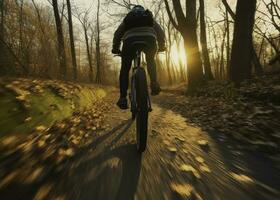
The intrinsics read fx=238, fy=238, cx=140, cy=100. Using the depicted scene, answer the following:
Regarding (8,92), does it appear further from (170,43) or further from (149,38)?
(170,43)

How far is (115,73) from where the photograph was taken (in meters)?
83.8

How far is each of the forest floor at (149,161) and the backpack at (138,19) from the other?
1655 millimetres

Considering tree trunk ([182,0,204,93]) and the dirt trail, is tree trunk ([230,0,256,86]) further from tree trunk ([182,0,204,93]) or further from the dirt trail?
the dirt trail

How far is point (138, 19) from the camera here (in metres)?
3.23

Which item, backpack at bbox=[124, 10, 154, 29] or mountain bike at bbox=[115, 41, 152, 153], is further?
backpack at bbox=[124, 10, 154, 29]

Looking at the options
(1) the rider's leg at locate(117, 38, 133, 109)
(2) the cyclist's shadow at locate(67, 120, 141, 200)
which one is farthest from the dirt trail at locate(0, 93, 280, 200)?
(1) the rider's leg at locate(117, 38, 133, 109)

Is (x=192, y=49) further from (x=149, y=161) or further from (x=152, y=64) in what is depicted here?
(x=149, y=161)

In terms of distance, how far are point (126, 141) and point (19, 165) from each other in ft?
4.80

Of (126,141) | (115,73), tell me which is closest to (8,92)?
(126,141)

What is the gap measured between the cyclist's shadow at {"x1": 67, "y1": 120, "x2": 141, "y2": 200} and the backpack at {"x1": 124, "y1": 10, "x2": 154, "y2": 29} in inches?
65.8

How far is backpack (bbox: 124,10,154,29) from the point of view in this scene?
3.23m

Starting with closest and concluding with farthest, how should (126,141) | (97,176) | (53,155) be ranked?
1. (97,176)
2. (53,155)
3. (126,141)

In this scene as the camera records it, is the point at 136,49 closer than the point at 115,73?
Yes

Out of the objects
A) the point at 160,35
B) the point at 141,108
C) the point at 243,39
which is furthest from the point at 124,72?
the point at 243,39
